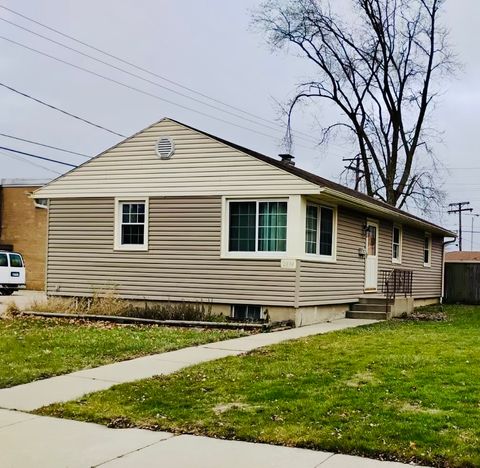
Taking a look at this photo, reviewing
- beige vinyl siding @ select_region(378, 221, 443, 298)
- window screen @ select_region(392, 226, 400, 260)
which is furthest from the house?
window screen @ select_region(392, 226, 400, 260)

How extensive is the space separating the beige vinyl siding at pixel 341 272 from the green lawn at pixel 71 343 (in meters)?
3.07

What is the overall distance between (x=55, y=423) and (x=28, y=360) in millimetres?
3607

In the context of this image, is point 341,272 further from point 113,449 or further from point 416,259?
point 113,449

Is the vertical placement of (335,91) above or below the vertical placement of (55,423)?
above

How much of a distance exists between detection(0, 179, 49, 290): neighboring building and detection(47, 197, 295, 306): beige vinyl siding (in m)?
14.1

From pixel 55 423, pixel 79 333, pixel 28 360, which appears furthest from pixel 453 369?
pixel 79 333

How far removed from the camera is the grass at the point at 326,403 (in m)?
5.75

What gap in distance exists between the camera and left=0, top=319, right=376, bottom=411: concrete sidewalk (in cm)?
760

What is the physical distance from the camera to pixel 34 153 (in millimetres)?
29031

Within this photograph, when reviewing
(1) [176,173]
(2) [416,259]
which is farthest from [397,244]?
(1) [176,173]

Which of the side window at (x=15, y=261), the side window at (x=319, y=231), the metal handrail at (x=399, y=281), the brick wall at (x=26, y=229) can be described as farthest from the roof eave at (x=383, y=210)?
the brick wall at (x=26, y=229)

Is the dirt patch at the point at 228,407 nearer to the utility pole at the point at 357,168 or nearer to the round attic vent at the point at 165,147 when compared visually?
the round attic vent at the point at 165,147

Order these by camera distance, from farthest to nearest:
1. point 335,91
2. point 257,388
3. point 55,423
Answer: point 335,91, point 257,388, point 55,423

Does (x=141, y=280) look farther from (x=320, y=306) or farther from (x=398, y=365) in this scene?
(x=398, y=365)
